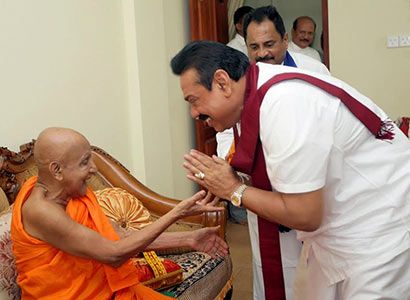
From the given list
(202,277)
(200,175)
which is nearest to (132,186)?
(202,277)

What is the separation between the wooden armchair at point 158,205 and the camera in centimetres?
251

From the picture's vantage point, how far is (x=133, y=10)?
12.5ft

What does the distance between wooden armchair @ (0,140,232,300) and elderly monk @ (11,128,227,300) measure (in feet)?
0.95

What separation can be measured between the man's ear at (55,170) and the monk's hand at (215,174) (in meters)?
0.51

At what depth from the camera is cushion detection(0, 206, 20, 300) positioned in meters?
2.05

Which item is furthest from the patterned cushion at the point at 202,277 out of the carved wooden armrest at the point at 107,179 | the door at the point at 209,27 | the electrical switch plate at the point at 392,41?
the electrical switch plate at the point at 392,41

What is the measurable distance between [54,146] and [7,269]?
0.59 m

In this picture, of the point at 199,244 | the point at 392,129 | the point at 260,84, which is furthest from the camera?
the point at 199,244

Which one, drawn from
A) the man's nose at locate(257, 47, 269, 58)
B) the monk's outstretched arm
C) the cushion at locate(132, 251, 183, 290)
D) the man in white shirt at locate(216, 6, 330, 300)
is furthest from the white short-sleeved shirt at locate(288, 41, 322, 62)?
the monk's outstretched arm

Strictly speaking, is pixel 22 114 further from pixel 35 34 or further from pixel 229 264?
pixel 229 264

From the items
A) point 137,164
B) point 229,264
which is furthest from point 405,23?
point 229,264

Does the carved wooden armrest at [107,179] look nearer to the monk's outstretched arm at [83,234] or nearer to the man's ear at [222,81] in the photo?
the monk's outstretched arm at [83,234]

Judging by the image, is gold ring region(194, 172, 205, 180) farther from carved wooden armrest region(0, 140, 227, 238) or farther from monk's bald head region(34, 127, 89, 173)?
carved wooden armrest region(0, 140, 227, 238)

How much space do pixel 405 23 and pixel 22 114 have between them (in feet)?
12.3
